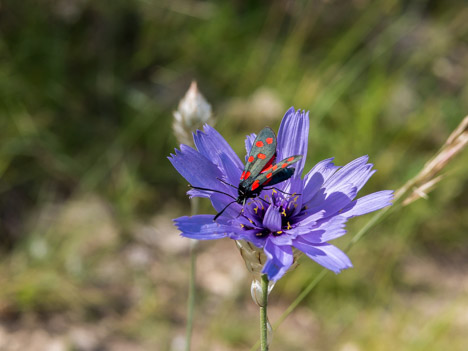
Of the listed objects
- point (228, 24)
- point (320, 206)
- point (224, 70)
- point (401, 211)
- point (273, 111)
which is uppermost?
point (228, 24)

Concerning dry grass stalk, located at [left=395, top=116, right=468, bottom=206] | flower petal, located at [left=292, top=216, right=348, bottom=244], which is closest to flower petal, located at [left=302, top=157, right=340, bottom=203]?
flower petal, located at [left=292, top=216, right=348, bottom=244]

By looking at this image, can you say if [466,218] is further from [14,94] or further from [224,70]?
[14,94]

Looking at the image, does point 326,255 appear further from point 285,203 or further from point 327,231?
point 285,203

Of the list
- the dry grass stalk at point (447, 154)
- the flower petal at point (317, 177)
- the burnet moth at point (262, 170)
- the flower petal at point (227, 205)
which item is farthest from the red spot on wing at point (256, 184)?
the dry grass stalk at point (447, 154)

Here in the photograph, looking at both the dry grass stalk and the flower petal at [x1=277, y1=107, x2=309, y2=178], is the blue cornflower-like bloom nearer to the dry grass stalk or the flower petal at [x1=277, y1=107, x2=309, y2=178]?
the flower petal at [x1=277, y1=107, x2=309, y2=178]

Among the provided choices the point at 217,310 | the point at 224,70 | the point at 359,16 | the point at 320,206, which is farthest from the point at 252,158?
the point at 359,16

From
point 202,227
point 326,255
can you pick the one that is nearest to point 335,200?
point 326,255
